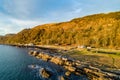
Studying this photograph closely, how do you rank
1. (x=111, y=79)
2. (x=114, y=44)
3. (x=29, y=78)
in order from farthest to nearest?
1. (x=114, y=44)
2. (x=29, y=78)
3. (x=111, y=79)

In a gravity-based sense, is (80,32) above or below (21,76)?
above

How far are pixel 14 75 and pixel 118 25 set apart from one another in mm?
113009

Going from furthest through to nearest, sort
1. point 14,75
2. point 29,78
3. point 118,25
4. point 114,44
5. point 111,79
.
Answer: point 118,25 < point 114,44 < point 14,75 < point 29,78 < point 111,79

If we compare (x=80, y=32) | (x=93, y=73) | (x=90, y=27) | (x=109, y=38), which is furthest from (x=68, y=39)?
→ (x=93, y=73)

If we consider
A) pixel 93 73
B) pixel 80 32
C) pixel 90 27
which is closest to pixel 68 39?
pixel 80 32

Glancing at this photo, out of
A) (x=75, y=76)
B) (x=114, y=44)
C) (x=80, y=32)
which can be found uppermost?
(x=80, y=32)

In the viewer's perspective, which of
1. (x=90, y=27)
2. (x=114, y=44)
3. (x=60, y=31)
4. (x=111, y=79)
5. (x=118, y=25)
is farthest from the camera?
(x=60, y=31)

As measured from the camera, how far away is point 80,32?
Answer: 164500 mm

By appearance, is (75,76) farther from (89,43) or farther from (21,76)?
(89,43)

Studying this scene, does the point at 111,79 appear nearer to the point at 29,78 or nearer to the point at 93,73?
the point at 93,73

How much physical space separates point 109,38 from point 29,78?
328 ft

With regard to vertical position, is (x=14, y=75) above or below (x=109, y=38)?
below

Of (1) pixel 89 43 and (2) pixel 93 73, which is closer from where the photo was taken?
(2) pixel 93 73

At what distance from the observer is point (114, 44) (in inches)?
4820
